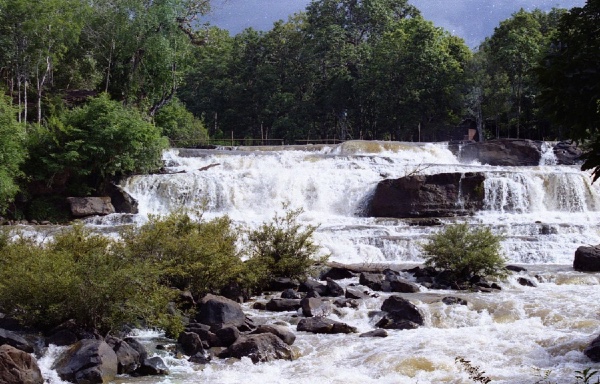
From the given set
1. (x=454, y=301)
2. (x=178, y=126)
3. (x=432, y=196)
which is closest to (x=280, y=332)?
(x=454, y=301)

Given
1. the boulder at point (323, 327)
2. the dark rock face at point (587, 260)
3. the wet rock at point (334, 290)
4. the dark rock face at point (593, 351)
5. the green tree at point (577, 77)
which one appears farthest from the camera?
the dark rock face at point (587, 260)

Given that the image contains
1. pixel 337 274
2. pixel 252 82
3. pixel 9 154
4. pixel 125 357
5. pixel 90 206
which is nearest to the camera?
pixel 125 357

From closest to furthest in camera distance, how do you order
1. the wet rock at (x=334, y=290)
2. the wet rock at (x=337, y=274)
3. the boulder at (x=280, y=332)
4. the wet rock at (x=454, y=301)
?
1. the boulder at (x=280, y=332)
2. the wet rock at (x=454, y=301)
3. the wet rock at (x=334, y=290)
4. the wet rock at (x=337, y=274)

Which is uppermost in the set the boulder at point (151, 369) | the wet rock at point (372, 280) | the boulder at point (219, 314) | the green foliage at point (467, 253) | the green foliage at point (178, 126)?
the green foliage at point (178, 126)

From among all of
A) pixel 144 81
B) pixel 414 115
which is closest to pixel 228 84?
pixel 414 115

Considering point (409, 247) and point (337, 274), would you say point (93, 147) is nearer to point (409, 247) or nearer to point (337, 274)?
point (409, 247)

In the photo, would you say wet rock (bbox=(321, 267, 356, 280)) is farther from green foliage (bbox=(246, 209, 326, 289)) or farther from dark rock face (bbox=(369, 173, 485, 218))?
dark rock face (bbox=(369, 173, 485, 218))

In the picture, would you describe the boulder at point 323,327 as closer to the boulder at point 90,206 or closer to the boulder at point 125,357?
the boulder at point 125,357

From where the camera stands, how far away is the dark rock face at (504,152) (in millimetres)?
33438

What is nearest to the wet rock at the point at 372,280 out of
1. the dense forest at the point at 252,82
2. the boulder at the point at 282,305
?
the boulder at the point at 282,305

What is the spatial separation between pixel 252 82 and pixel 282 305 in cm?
4570

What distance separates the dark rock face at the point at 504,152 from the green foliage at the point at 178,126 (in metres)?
14.4

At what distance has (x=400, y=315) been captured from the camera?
11.2 meters

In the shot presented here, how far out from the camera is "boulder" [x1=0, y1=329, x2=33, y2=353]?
8.68 meters
